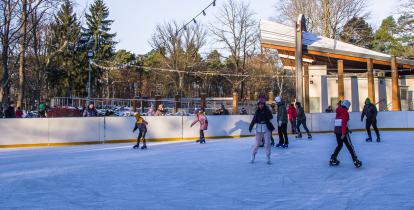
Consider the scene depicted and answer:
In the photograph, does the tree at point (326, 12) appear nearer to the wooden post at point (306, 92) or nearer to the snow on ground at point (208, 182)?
the wooden post at point (306, 92)

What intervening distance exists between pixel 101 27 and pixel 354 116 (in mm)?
39479

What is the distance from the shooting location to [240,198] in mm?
6293

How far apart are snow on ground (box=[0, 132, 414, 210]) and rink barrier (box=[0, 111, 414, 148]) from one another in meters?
4.56

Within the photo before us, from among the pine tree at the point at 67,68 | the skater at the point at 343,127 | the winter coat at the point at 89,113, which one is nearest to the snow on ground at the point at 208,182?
the skater at the point at 343,127

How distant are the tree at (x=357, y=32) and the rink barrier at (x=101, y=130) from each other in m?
25.1

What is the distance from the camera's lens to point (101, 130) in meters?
17.5

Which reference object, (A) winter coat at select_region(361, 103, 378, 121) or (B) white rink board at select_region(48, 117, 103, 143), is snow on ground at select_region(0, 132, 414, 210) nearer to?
(A) winter coat at select_region(361, 103, 378, 121)

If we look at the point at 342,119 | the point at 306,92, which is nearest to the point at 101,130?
the point at 342,119

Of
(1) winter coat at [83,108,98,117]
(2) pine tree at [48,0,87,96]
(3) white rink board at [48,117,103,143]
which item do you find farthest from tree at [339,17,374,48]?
(3) white rink board at [48,117,103,143]

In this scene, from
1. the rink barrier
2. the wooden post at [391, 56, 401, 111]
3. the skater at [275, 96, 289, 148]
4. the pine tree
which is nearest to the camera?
the skater at [275, 96, 289, 148]

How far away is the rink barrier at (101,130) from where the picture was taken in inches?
642

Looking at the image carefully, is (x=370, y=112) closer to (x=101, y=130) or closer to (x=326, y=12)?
(x=101, y=130)

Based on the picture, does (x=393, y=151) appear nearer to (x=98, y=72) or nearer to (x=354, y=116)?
(x=354, y=116)

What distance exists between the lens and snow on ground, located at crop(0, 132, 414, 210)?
19.7 feet
